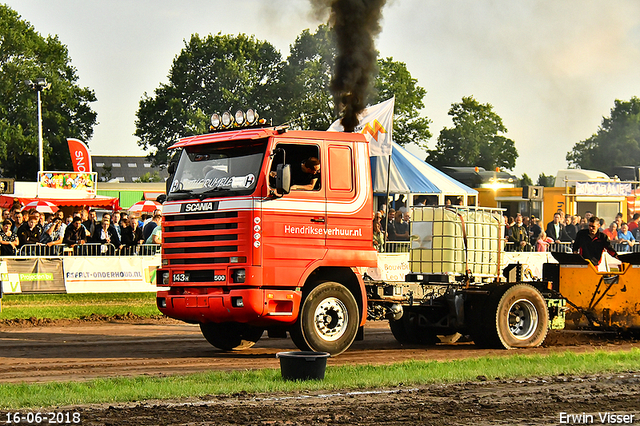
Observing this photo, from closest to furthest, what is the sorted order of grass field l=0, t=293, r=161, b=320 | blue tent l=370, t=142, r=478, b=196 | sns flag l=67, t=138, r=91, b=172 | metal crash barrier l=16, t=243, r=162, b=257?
grass field l=0, t=293, r=161, b=320 < metal crash barrier l=16, t=243, r=162, b=257 < blue tent l=370, t=142, r=478, b=196 < sns flag l=67, t=138, r=91, b=172

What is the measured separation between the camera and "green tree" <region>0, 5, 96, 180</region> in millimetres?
69312

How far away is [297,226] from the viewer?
12.5m

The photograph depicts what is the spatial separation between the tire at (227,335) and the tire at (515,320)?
3.73 m

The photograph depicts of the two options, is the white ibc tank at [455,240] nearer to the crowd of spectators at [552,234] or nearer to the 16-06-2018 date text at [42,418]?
the 16-06-2018 date text at [42,418]

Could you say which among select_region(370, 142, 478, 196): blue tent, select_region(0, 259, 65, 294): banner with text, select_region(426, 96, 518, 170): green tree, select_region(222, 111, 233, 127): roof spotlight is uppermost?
select_region(426, 96, 518, 170): green tree

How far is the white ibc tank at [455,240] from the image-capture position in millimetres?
14422

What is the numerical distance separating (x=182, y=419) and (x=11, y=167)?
6703 cm

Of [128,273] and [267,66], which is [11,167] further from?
[128,273]

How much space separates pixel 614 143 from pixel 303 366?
10677 cm

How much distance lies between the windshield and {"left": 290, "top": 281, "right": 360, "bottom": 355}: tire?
1.87 m

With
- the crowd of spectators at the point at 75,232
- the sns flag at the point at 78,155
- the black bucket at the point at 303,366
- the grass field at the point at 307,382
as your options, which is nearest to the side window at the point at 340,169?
the grass field at the point at 307,382

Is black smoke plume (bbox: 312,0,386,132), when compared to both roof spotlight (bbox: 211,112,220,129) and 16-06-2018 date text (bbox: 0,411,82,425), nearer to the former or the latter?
roof spotlight (bbox: 211,112,220,129)

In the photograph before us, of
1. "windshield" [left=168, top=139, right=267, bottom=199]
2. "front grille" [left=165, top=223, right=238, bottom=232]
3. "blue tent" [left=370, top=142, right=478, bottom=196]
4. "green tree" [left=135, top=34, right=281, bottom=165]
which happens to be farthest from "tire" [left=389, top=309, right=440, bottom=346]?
"green tree" [left=135, top=34, right=281, bottom=165]

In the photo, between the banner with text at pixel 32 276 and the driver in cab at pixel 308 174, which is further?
the banner with text at pixel 32 276
